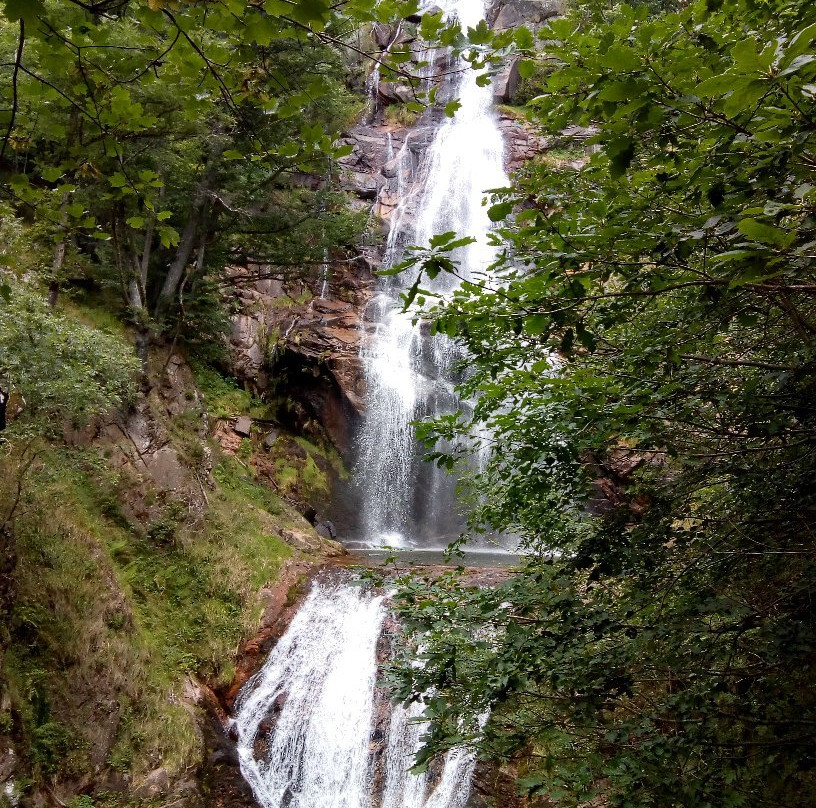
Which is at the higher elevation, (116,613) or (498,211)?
(498,211)

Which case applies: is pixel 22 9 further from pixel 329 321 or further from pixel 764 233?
pixel 329 321

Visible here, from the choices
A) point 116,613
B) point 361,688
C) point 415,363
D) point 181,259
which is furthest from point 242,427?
point 361,688

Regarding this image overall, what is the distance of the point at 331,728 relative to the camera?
23.3 ft

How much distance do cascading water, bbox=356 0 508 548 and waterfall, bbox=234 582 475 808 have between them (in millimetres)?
4976

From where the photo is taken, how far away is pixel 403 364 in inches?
619

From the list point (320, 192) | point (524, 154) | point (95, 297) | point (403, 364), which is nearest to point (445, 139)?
point (524, 154)

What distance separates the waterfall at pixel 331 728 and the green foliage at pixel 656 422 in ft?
12.4

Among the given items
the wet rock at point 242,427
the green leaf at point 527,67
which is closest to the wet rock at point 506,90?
the wet rock at point 242,427

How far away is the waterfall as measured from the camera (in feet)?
21.3

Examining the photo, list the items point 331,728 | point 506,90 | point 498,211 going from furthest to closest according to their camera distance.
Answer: point 506,90
point 331,728
point 498,211

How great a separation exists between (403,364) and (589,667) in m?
13.4

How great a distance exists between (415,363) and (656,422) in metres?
12.9

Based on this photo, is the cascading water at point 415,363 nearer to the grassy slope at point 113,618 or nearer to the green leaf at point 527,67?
the grassy slope at point 113,618

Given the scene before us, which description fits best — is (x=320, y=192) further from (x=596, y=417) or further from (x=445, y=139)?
(x=445, y=139)
